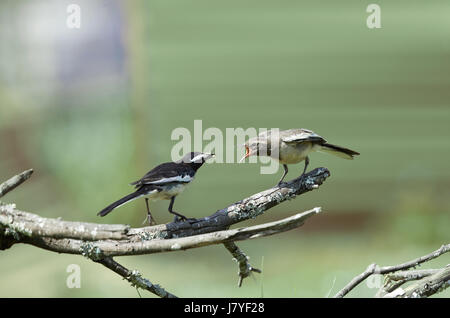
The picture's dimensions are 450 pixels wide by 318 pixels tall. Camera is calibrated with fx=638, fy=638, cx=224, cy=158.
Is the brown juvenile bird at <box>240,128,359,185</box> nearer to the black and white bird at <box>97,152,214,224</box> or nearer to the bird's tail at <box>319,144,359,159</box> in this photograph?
the bird's tail at <box>319,144,359,159</box>

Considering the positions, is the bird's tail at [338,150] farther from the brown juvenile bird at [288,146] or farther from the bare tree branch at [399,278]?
the bare tree branch at [399,278]

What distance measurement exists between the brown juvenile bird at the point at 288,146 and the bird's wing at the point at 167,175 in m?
0.24

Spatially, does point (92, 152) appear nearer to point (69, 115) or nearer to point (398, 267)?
point (69, 115)

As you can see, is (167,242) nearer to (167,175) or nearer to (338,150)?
(167,175)

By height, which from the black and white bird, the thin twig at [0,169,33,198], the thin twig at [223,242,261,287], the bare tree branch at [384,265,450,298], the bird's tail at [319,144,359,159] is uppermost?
the thin twig at [0,169,33,198]

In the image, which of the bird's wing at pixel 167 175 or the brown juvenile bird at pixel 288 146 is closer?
the bird's wing at pixel 167 175

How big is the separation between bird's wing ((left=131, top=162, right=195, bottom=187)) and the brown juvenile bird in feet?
0.78

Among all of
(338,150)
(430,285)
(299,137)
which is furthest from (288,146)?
(430,285)

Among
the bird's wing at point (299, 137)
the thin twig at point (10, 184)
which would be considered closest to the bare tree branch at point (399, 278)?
the bird's wing at point (299, 137)

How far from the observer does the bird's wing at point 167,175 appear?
6.84 feet

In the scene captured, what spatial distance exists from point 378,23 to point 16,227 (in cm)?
341

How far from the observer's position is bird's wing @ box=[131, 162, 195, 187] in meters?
2.09

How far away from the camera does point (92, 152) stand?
4.62 metres

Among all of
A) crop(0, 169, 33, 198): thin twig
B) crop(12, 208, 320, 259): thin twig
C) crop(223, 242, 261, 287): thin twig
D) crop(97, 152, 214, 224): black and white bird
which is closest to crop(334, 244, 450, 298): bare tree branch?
crop(223, 242, 261, 287): thin twig
